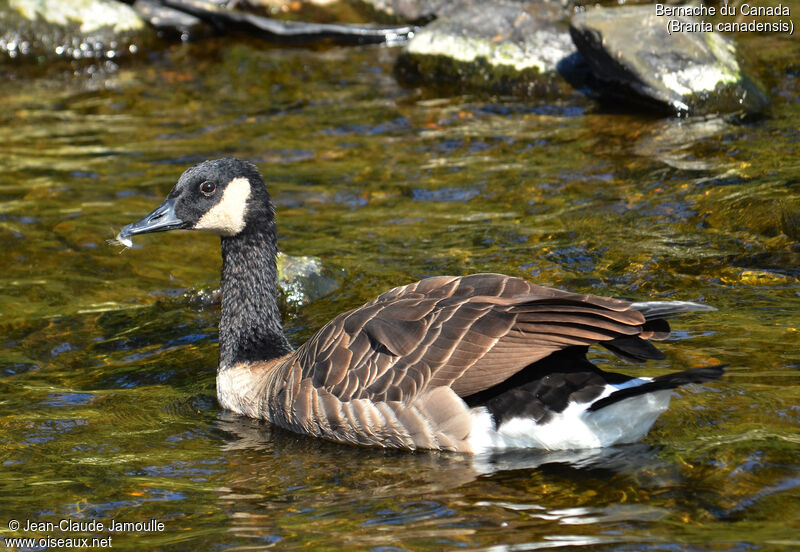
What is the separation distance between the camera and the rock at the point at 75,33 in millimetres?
15578

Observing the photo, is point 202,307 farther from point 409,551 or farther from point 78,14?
point 78,14

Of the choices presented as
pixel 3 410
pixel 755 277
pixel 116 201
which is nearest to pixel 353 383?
pixel 3 410

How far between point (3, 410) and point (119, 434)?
90 centimetres

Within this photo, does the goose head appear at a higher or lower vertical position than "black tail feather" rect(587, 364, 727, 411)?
higher

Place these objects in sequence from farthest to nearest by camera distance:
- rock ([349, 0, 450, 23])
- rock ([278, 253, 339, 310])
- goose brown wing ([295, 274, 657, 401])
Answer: rock ([349, 0, 450, 23]) → rock ([278, 253, 339, 310]) → goose brown wing ([295, 274, 657, 401])

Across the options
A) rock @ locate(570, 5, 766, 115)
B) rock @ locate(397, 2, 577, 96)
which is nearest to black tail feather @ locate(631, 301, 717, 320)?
rock @ locate(570, 5, 766, 115)

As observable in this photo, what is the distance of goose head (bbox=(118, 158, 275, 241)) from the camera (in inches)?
269

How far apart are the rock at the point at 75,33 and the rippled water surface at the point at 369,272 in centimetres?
70

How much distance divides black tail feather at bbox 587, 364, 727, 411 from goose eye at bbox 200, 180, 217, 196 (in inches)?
114

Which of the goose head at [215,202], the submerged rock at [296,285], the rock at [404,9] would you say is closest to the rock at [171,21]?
the rock at [404,9]

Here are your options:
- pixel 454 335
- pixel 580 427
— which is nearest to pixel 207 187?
pixel 454 335

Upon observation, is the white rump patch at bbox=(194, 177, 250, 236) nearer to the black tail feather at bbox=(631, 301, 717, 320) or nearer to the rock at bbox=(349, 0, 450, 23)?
the black tail feather at bbox=(631, 301, 717, 320)

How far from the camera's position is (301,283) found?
8258 mm

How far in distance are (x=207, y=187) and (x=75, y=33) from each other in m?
9.95
